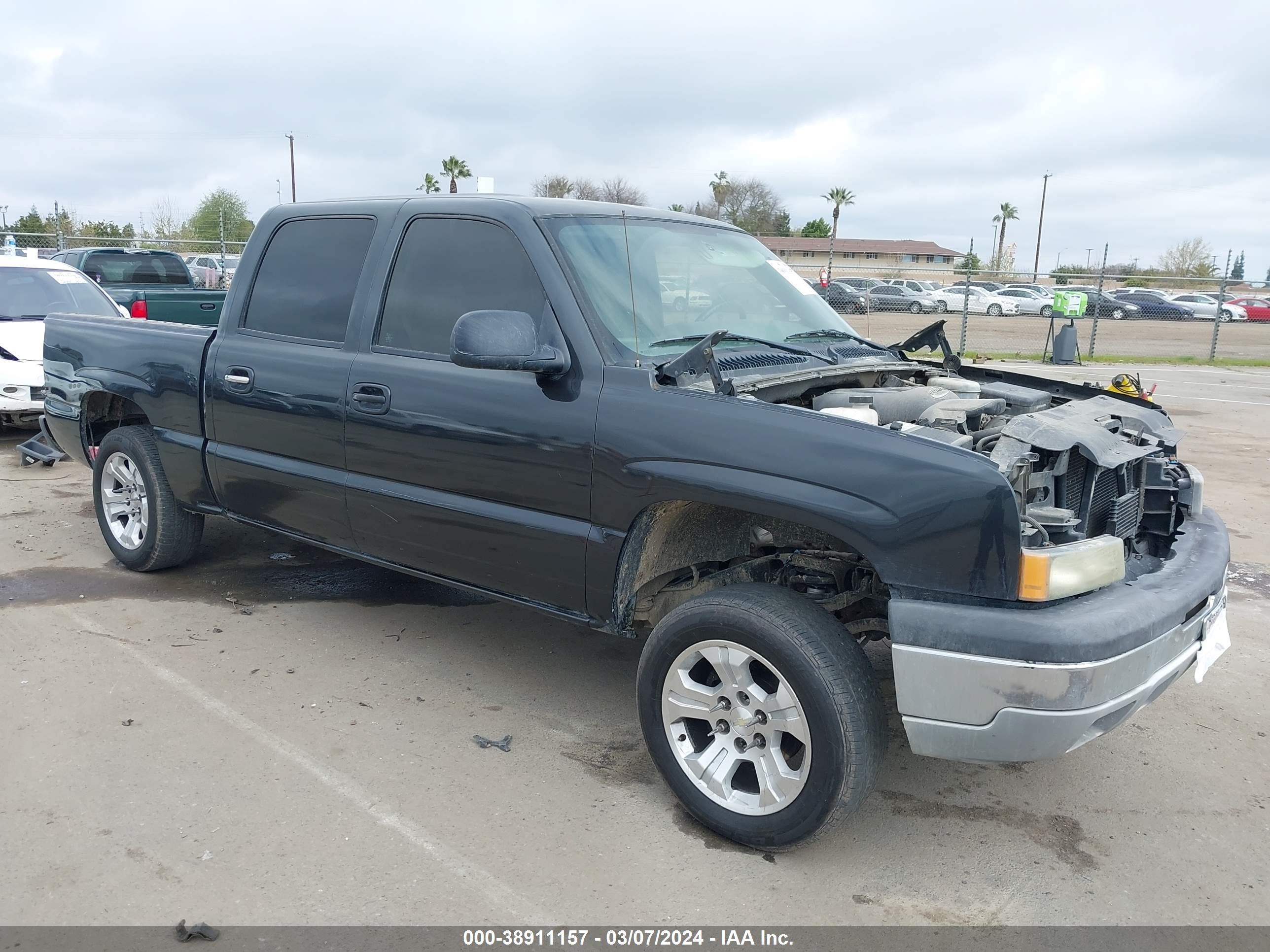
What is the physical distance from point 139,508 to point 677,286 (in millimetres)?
3371

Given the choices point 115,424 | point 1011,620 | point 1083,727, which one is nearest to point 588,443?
point 1011,620

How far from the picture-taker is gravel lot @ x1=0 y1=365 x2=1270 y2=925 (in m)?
2.89

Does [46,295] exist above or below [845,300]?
above

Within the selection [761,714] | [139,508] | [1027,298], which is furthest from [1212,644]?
[1027,298]

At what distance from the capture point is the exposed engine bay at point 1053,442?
3.10 metres

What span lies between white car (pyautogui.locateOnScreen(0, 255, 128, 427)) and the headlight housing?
8.16m

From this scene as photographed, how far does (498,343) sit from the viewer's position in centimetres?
330

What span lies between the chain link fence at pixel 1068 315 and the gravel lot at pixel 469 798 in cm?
1371

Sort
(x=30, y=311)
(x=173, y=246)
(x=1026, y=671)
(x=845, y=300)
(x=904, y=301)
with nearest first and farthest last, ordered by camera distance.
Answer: (x=1026, y=671)
(x=30, y=311)
(x=845, y=300)
(x=173, y=246)
(x=904, y=301)

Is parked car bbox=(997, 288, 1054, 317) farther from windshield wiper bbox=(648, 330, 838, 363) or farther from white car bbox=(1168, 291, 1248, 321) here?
windshield wiper bbox=(648, 330, 838, 363)

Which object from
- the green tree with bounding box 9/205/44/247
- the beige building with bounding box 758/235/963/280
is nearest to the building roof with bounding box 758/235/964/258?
the beige building with bounding box 758/235/963/280

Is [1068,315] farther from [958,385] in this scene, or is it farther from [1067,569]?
[1067,569]

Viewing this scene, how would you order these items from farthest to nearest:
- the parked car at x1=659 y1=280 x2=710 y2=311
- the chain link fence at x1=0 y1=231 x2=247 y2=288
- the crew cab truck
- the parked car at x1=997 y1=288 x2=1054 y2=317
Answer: the parked car at x1=997 y1=288 x2=1054 y2=317
the chain link fence at x1=0 y1=231 x2=247 y2=288
the parked car at x1=659 y1=280 x2=710 y2=311
the crew cab truck

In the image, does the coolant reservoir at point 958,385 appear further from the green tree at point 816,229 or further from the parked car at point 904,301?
the green tree at point 816,229
